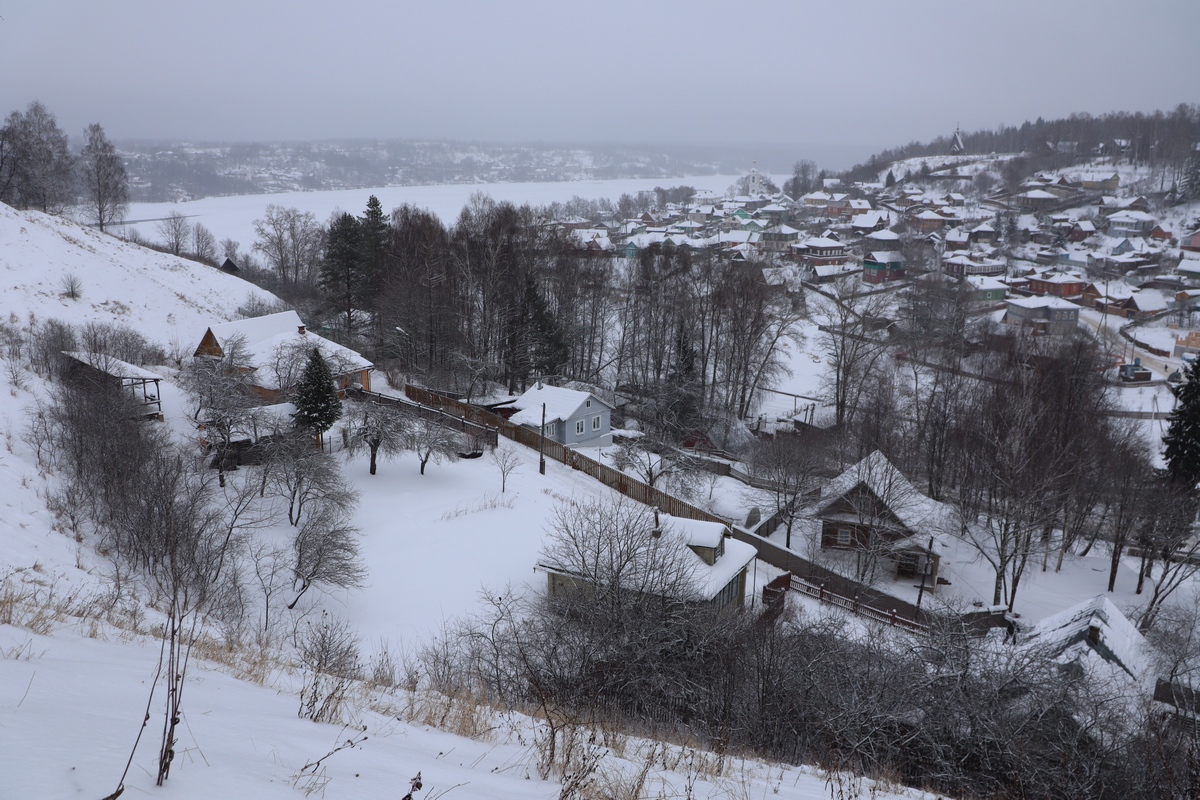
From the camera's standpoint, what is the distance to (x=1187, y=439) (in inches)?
1077

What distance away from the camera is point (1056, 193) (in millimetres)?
125438

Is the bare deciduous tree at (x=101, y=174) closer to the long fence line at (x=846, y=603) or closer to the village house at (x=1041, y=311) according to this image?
the long fence line at (x=846, y=603)

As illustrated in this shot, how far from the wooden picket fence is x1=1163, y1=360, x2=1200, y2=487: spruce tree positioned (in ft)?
58.4

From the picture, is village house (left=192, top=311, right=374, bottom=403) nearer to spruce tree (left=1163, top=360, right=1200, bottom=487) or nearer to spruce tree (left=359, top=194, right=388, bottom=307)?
spruce tree (left=359, top=194, right=388, bottom=307)

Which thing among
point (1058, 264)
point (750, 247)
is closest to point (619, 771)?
point (750, 247)

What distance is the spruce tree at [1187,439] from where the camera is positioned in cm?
2712

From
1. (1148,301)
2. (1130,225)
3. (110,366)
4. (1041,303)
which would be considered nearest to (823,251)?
(1041,303)

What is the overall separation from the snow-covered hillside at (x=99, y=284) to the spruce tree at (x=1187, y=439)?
42.2 meters

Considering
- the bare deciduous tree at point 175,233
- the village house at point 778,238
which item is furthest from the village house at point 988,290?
the bare deciduous tree at point 175,233

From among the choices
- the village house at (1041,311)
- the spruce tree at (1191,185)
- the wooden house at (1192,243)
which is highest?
the spruce tree at (1191,185)

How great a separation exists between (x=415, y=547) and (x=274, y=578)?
12.0ft

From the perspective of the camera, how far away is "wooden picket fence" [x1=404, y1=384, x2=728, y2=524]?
25156 millimetres

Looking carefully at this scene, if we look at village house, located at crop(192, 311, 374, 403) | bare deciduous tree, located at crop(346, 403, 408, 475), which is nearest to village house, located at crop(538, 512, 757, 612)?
bare deciduous tree, located at crop(346, 403, 408, 475)

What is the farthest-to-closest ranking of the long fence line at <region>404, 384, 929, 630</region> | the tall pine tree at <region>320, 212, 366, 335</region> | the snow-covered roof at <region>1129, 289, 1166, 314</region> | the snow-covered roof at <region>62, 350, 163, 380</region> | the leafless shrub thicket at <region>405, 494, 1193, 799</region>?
the snow-covered roof at <region>1129, 289, 1166, 314</region> < the tall pine tree at <region>320, 212, 366, 335</region> < the snow-covered roof at <region>62, 350, 163, 380</region> < the long fence line at <region>404, 384, 929, 630</region> < the leafless shrub thicket at <region>405, 494, 1193, 799</region>
